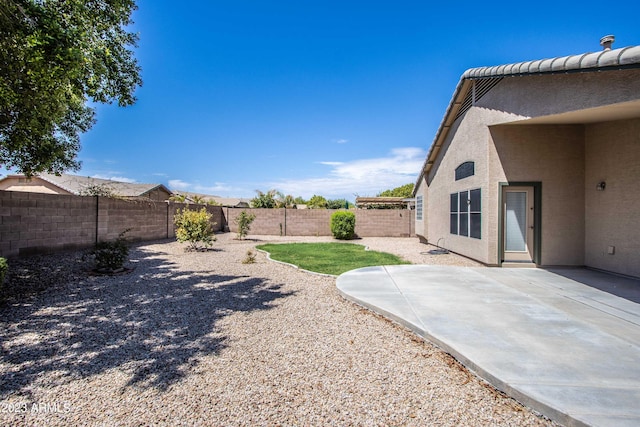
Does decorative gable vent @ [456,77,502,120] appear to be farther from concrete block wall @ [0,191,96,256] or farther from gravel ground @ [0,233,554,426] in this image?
concrete block wall @ [0,191,96,256]

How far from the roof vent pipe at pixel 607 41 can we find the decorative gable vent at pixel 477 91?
6.82 ft

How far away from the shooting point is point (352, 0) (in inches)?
418

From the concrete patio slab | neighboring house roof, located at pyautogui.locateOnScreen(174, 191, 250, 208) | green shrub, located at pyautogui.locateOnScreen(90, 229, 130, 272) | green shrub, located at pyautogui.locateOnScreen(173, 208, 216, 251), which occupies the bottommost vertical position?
the concrete patio slab

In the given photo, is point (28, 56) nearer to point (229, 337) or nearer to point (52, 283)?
point (52, 283)

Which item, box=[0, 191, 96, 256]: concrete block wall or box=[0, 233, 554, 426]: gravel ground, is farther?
box=[0, 191, 96, 256]: concrete block wall

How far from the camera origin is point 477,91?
8922mm

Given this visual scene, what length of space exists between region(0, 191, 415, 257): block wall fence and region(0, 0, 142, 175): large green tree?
1269 mm

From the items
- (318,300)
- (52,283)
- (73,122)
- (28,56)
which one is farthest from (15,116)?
(318,300)

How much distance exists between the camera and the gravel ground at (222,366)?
7.79 ft

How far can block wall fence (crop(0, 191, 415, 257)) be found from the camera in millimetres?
7820

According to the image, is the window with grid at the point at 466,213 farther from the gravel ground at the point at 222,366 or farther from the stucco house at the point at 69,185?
the stucco house at the point at 69,185

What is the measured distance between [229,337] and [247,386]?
1.23 meters

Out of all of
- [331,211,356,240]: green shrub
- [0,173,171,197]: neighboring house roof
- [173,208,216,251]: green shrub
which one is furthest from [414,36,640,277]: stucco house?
[0,173,171,197]: neighboring house roof

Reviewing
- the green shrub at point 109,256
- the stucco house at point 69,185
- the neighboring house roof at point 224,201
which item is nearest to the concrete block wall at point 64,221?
the green shrub at point 109,256
